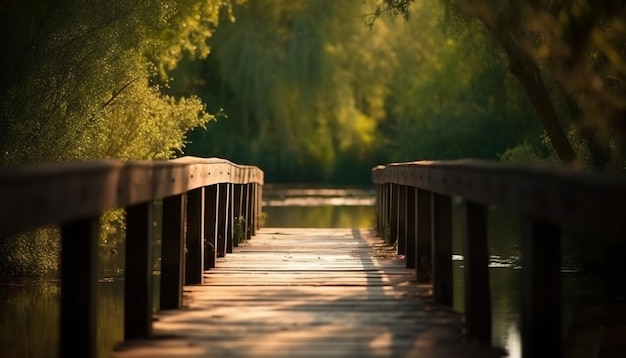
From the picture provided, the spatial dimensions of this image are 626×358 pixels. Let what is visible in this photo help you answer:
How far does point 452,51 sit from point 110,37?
823 inches

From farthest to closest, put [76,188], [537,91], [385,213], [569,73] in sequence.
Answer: [385,213] → [537,91] → [569,73] → [76,188]

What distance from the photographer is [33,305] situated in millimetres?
11023

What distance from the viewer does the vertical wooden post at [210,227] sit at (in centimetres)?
1044

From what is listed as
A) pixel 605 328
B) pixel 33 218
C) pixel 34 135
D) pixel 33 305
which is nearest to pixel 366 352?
pixel 33 218

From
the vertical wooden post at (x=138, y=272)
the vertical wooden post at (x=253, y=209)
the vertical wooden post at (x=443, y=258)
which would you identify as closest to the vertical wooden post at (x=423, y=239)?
the vertical wooden post at (x=443, y=258)

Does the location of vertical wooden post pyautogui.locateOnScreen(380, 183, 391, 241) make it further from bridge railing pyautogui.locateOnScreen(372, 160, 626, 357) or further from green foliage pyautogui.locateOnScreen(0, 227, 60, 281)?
bridge railing pyautogui.locateOnScreen(372, 160, 626, 357)

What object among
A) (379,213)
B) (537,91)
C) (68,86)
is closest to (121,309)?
(68,86)

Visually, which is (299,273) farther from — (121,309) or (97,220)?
(97,220)

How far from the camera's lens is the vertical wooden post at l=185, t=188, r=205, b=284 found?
896cm

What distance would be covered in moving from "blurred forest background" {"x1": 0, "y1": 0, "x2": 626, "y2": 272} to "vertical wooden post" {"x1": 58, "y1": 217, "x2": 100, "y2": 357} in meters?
2.37

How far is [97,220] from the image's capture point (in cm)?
669

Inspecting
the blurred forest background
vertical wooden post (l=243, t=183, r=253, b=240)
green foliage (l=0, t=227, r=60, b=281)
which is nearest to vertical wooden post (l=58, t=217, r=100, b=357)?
the blurred forest background

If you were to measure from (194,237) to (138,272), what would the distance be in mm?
2591

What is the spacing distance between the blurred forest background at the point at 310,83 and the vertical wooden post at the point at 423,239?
1355 mm
